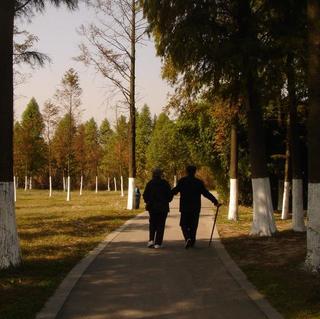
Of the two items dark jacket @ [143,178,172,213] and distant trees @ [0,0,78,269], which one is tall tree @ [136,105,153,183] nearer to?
dark jacket @ [143,178,172,213]

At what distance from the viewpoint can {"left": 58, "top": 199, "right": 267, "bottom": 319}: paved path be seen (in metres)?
7.04

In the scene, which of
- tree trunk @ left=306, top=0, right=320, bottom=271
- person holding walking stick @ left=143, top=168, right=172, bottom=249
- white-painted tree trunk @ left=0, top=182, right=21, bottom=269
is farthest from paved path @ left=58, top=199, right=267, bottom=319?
tree trunk @ left=306, top=0, right=320, bottom=271

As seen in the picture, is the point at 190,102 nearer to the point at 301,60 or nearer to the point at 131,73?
the point at 301,60

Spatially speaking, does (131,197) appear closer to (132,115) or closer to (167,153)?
(132,115)

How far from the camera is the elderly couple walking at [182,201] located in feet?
41.7

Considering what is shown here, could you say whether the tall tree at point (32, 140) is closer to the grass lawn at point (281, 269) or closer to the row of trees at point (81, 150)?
the row of trees at point (81, 150)

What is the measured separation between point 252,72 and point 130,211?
14.2m

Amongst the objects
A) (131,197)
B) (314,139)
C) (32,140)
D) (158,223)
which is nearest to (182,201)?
(158,223)

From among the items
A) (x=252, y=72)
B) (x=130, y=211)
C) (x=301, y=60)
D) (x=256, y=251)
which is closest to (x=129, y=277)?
(x=256, y=251)

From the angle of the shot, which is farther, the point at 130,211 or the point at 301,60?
the point at 130,211

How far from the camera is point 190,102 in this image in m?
19.2

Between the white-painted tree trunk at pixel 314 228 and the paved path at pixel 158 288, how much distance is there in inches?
50.3

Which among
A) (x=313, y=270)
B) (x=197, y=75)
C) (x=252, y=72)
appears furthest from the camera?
(x=197, y=75)

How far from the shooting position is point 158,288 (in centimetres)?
844
